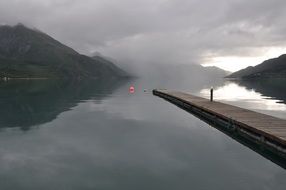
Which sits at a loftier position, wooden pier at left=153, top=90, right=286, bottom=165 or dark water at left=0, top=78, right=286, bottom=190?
wooden pier at left=153, top=90, right=286, bottom=165

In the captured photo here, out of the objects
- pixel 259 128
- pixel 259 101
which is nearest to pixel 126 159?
pixel 259 128

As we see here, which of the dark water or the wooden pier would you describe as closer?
the dark water

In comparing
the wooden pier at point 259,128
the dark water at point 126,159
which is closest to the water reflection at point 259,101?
the wooden pier at point 259,128

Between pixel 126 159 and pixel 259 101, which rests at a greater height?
pixel 259 101

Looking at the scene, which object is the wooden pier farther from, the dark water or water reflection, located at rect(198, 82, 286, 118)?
water reflection, located at rect(198, 82, 286, 118)

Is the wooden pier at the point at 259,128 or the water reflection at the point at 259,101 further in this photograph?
the water reflection at the point at 259,101

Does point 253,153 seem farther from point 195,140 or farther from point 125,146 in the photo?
point 125,146

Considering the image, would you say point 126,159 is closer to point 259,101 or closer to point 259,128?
point 259,128

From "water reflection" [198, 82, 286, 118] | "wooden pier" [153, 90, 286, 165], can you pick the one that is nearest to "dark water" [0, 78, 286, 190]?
"wooden pier" [153, 90, 286, 165]

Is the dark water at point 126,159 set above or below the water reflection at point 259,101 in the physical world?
below

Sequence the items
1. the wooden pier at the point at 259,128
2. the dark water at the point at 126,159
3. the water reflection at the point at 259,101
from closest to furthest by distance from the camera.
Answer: the dark water at the point at 126,159 < the wooden pier at the point at 259,128 < the water reflection at the point at 259,101

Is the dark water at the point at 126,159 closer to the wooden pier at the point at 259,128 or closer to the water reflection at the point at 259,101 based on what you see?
the wooden pier at the point at 259,128

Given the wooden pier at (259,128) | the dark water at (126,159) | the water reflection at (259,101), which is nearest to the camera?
the dark water at (126,159)

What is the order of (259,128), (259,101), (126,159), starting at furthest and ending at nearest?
(259,101)
(259,128)
(126,159)
